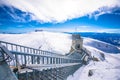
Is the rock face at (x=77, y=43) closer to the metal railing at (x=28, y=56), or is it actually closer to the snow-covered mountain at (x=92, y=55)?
the snow-covered mountain at (x=92, y=55)

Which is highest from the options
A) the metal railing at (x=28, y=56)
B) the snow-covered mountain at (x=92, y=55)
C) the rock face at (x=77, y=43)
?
the metal railing at (x=28, y=56)

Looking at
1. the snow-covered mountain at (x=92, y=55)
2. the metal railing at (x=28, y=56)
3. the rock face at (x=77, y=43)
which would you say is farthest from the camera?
the rock face at (x=77, y=43)

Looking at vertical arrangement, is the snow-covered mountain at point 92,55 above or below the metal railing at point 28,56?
below

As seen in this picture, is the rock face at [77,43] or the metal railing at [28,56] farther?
the rock face at [77,43]

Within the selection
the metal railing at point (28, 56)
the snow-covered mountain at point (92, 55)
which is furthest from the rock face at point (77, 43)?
the metal railing at point (28, 56)

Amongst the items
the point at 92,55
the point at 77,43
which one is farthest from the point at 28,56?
the point at 92,55

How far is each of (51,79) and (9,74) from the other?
4.13 m

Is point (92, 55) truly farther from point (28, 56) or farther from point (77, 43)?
point (28, 56)

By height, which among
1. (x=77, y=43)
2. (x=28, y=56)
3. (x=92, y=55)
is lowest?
(x=92, y=55)

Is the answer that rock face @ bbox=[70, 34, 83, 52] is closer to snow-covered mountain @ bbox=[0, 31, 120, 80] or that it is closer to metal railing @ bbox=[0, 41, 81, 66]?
snow-covered mountain @ bbox=[0, 31, 120, 80]

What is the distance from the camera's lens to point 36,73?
4.93m

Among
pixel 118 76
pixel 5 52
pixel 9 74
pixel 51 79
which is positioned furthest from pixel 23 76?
pixel 118 76

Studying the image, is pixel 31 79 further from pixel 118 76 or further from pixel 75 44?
pixel 75 44

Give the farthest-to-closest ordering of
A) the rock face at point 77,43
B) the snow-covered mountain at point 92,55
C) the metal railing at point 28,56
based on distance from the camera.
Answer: the rock face at point 77,43 < the snow-covered mountain at point 92,55 < the metal railing at point 28,56
